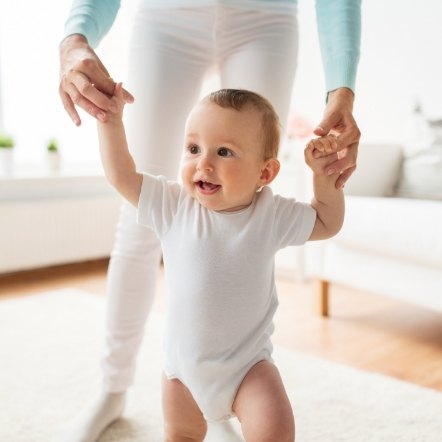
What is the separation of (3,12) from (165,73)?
266 centimetres

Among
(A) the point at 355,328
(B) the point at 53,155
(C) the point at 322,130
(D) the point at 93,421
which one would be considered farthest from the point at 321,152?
(B) the point at 53,155

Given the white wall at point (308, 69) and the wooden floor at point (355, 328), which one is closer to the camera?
the wooden floor at point (355, 328)

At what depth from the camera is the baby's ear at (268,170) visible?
1.04 metres

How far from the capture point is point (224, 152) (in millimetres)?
999

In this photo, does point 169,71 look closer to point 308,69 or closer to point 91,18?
point 91,18

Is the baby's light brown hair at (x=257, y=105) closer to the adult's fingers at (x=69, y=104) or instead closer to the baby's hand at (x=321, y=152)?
the baby's hand at (x=321, y=152)

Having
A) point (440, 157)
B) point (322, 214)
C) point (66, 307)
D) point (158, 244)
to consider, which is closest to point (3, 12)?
point (66, 307)

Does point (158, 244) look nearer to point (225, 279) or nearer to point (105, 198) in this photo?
point (225, 279)

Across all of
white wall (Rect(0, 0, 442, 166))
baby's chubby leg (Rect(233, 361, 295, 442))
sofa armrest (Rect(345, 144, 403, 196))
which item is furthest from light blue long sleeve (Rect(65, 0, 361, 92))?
white wall (Rect(0, 0, 442, 166))

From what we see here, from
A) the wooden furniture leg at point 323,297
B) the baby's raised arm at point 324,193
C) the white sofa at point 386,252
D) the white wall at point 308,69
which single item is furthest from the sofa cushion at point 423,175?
the baby's raised arm at point 324,193

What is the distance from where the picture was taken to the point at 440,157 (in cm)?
266

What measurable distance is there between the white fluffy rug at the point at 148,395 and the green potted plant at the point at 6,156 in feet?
3.90

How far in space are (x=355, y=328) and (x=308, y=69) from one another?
1.87 metres

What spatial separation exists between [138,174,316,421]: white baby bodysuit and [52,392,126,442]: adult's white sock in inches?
16.1
